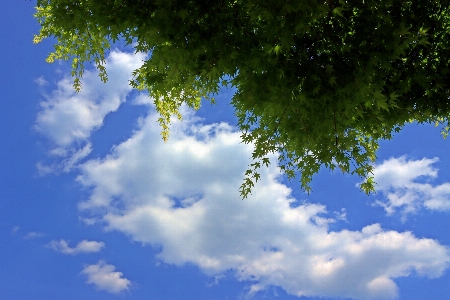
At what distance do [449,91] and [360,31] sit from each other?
3059mm

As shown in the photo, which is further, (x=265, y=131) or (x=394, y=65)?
(x=265, y=131)

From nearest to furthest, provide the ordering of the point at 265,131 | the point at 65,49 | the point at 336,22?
the point at 336,22 → the point at 265,131 → the point at 65,49

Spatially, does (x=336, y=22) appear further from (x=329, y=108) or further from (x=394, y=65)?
(x=394, y=65)

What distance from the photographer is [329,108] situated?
6.70 metres

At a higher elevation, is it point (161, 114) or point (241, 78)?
point (161, 114)

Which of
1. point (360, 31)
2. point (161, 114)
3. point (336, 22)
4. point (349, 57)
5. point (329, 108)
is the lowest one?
point (329, 108)

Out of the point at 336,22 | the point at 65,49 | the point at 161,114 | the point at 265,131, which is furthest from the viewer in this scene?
the point at 161,114

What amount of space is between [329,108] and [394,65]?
251 cm

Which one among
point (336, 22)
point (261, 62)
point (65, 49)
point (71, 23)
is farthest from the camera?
point (65, 49)

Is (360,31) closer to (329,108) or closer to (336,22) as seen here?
(336,22)

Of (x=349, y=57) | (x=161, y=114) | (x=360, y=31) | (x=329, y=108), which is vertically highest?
(x=161, y=114)

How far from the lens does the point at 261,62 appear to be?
638cm

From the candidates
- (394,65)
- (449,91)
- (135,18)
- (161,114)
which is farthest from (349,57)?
(161,114)


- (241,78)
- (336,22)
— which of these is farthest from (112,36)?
(336,22)
